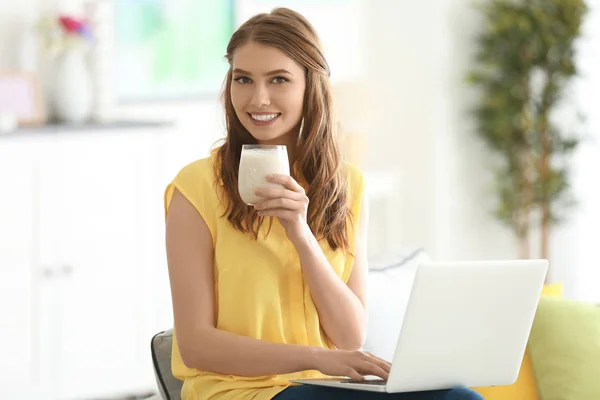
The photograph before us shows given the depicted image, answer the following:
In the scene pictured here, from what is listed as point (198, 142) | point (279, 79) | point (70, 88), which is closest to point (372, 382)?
point (279, 79)

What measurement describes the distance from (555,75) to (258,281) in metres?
3.84

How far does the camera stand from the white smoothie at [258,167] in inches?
85.7

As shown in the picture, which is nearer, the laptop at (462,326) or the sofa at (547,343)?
the laptop at (462,326)

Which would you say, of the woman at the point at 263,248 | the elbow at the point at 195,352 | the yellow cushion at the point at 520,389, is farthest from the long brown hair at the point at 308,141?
the yellow cushion at the point at 520,389

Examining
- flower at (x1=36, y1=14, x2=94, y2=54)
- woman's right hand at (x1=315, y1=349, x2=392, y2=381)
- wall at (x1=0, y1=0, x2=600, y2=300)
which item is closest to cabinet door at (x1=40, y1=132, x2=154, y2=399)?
flower at (x1=36, y1=14, x2=94, y2=54)

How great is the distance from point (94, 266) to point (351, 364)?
2630mm

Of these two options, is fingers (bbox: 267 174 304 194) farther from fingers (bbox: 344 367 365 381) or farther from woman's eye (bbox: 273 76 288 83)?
fingers (bbox: 344 367 365 381)

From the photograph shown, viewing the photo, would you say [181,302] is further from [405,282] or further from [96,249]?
[96,249]

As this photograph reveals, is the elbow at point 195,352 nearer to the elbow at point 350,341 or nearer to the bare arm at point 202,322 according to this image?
the bare arm at point 202,322

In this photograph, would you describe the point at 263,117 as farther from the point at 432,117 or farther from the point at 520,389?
the point at 432,117

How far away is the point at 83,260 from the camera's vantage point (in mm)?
4531

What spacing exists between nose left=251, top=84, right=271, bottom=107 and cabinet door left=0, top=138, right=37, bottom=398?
2.23 metres

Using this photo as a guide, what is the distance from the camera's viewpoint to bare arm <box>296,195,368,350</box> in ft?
7.49

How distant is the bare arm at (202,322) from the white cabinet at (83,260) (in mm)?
2180
